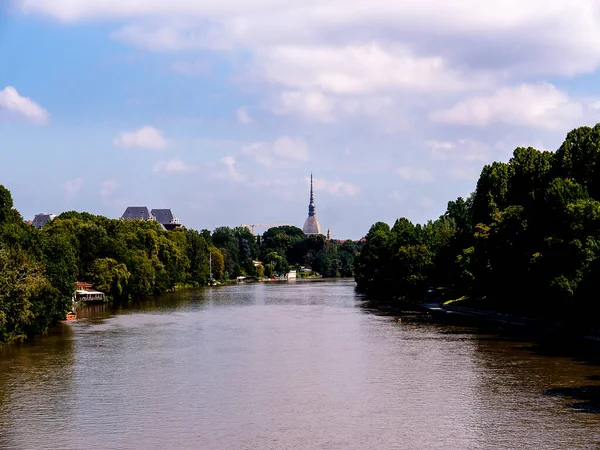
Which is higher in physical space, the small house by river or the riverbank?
the small house by river

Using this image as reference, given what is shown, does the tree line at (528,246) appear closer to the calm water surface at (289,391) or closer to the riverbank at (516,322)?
the riverbank at (516,322)

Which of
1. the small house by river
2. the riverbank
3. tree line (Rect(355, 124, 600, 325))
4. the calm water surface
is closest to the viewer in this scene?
the calm water surface

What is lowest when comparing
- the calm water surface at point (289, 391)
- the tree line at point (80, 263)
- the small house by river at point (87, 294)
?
the calm water surface at point (289, 391)

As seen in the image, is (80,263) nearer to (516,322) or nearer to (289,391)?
(516,322)

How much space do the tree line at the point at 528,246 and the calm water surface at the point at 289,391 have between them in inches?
250

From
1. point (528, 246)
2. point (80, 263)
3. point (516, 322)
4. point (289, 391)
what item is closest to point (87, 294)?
point (80, 263)

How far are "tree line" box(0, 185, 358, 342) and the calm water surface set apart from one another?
120 inches

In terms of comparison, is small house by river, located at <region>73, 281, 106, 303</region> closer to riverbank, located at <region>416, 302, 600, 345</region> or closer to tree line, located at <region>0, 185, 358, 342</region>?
tree line, located at <region>0, 185, 358, 342</region>

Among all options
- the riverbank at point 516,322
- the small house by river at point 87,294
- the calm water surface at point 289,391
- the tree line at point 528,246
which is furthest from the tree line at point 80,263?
the tree line at point 528,246

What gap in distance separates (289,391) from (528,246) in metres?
34.1

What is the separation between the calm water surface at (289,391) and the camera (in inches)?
1210

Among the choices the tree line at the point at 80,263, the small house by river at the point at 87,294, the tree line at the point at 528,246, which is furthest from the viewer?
the small house by river at the point at 87,294

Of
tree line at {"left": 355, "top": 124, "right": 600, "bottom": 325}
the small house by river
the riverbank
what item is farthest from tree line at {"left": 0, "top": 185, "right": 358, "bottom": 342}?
tree line at {"left": 355, "top": 124, "right": 600, "bottom": 325}

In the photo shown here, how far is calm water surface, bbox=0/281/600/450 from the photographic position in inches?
1210
